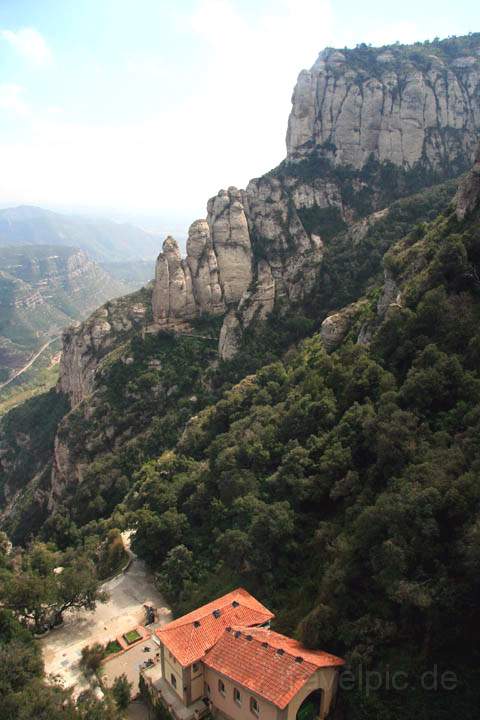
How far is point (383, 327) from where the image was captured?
39.2m

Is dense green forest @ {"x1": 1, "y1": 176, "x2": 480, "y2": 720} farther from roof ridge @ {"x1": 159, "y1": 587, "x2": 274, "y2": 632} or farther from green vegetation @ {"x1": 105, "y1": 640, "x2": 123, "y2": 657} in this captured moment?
green vegetation @ {"x1": 105, "y1": 640, "x2": 123, "y2": 657}

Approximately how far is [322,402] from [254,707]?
1948 cm

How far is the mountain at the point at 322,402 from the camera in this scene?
22.3 m

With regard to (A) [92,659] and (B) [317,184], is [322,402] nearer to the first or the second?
(A) [92,659]

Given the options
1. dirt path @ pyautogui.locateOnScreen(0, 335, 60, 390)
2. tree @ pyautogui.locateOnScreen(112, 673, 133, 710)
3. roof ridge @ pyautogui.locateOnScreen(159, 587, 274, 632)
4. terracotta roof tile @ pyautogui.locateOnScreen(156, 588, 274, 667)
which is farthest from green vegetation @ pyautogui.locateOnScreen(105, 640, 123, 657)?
dirt path @ pyautogui.locateOnScreen(0, 335, 60, 390)

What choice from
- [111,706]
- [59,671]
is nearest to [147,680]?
[111,706]

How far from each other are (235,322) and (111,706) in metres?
48.5

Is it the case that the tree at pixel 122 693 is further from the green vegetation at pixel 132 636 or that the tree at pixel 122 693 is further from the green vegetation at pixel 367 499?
the green vegetation at pixel 367 499

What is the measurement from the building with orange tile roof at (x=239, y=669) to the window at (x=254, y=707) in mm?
13

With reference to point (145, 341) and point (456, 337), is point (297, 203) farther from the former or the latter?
point (456, 337)

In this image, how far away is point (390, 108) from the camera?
86625 millimetres

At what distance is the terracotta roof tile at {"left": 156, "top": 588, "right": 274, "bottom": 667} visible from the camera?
2417 cm

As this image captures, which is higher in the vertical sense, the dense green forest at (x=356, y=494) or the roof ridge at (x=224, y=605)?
the dense green forest at (x=356, y=494)

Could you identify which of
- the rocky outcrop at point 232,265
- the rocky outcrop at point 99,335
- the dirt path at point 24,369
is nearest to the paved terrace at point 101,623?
the rocky outcrop at point 232,265
